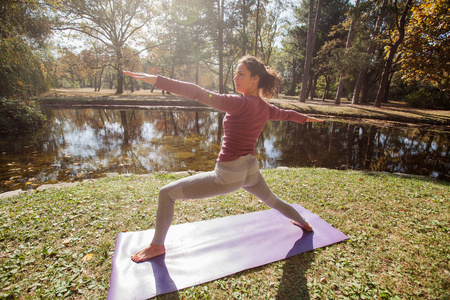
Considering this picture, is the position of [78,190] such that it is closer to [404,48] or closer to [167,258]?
[167,258]

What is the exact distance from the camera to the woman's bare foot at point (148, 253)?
2588 mm

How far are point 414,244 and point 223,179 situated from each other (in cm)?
304

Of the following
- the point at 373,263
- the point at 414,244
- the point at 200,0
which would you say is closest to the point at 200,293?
the point at 373,263

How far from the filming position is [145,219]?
3.57 m

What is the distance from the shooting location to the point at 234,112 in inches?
82.6

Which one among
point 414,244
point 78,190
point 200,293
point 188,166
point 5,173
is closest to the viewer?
point 200,293

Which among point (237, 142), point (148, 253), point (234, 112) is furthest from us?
point (148, 253)

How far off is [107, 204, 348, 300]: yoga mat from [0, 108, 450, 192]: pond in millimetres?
3970

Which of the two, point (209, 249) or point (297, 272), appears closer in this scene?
point (297, 272)

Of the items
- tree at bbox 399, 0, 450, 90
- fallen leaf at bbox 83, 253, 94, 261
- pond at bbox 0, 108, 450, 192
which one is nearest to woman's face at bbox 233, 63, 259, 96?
fallen leaf at bbox 83, 253, 94, 261

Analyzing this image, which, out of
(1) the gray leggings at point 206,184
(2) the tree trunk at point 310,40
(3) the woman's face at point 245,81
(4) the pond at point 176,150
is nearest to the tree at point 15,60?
(4) the pond at point 176,150

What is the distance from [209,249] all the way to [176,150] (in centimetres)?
667

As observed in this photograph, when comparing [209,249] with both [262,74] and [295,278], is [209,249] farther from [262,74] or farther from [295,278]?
[262,74]

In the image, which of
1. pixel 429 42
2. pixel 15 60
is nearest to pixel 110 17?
pixel 15 60
